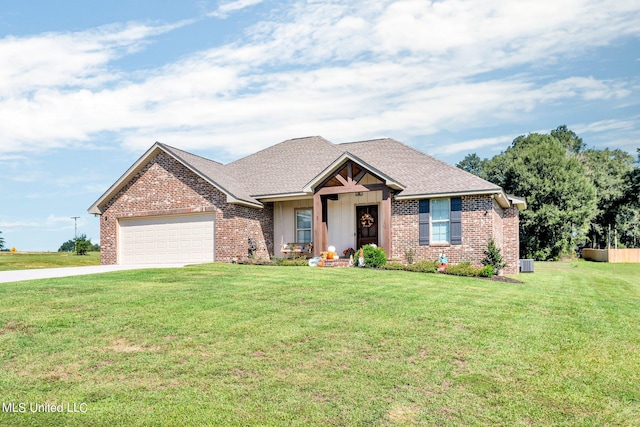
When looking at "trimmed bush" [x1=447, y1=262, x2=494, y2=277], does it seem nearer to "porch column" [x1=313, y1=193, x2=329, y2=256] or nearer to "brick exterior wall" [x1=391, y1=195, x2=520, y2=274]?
"brick exterior wall" [x1=391, y1=195, x2=520, y2=274]

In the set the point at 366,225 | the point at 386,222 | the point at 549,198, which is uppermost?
the point at 549,198

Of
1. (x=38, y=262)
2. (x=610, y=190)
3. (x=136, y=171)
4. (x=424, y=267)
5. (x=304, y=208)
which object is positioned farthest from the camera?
(x=610, y=190)

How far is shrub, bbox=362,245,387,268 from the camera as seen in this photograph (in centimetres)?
2069

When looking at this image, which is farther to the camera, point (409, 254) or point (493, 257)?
point (409, 254)

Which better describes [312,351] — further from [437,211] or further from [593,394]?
[437,211]

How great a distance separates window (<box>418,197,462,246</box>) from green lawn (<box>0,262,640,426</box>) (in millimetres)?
8663

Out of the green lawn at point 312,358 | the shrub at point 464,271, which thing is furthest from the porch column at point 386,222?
the green lawn at point 312,358

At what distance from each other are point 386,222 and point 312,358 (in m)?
14.5

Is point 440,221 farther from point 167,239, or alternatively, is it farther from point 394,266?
point 167,239

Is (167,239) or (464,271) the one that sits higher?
(167,239)

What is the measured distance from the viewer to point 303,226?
25344 mm

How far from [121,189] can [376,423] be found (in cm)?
2219

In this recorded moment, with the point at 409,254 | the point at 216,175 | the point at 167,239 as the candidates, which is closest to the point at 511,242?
the point at 409,254

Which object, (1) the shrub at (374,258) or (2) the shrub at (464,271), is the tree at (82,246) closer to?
(1) the shrub at (374,258)
